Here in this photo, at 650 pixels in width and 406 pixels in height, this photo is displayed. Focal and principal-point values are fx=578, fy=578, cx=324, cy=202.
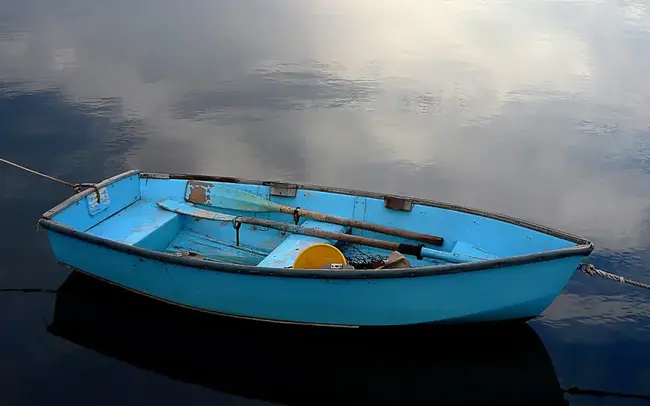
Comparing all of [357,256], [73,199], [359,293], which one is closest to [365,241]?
[357,256]

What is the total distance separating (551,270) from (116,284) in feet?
20.1

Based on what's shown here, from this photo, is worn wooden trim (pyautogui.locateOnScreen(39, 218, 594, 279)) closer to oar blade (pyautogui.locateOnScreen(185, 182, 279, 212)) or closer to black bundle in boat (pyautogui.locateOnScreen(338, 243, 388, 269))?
black bundle in boat (pyautogui.locateOnScreen(338, 243, 388, 269))

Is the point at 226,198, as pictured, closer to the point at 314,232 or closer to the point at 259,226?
the point at 259,226

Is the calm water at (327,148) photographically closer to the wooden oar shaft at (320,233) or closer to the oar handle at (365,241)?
the oar handle at (365,241)

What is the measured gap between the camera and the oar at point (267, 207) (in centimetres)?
887

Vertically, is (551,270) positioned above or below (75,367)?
above

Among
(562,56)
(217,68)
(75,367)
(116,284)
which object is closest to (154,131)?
(217,68)

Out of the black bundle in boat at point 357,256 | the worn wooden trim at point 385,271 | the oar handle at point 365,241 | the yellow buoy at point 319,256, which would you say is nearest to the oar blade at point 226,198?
the oar handle at point 365,241

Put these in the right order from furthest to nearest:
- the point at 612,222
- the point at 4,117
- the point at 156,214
Answer: the point at 4,117 < the point at 612,222 < the point at 156,214

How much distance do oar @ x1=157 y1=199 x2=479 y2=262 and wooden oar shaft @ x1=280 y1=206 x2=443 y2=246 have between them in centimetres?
27

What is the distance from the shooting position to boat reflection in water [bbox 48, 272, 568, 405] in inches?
298

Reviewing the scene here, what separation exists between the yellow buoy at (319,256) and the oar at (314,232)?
0.41 m

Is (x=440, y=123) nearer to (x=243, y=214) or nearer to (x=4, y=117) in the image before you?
(x=243, y=214)

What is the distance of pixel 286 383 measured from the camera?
25.1 ft
